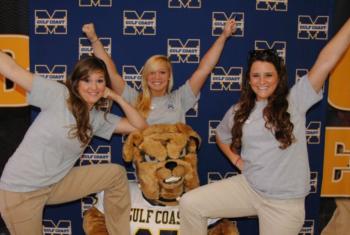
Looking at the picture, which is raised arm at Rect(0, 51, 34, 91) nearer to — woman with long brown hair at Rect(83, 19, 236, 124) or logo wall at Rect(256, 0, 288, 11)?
woman with long brown hair at Rect(83, 19, 236, 124)

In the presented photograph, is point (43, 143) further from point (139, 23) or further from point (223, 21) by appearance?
point (223, 21)

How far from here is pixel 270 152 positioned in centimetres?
230

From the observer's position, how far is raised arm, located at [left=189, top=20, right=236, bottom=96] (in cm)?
285

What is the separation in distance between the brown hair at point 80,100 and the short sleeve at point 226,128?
800 millimetres

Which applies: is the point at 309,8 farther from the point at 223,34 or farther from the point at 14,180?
the point at 14,180

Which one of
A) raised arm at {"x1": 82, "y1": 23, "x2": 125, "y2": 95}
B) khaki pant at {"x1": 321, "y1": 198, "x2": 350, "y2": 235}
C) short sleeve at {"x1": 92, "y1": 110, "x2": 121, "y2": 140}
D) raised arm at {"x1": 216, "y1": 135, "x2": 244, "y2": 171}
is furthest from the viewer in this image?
khaki pant at {"x1": 321, "y1": 198, "x2": 350, "y2": 235}

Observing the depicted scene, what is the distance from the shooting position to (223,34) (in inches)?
113

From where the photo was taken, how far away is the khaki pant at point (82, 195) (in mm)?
2309

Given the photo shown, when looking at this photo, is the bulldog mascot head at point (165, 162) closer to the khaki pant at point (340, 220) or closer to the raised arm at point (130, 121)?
the raised arm at point (130, 121)

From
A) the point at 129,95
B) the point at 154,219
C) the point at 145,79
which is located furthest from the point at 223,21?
the point at 154,219

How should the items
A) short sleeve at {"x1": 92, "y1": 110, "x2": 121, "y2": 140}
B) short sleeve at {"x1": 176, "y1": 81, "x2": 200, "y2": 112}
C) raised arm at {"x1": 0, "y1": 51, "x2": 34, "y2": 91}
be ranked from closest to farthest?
raised arm at {"x1": 0, "y1": 51, "x2": 34, "y2": 91} < short sleeve at {"x1": 92, "y1": 110, "x2": 121, "y2": 140} < short sleeve at {"x1": 176, "y1": 81, "x2": 200, "y2": 112}

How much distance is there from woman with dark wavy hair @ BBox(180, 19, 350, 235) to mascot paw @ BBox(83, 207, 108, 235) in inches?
20.3

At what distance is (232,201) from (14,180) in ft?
3.97

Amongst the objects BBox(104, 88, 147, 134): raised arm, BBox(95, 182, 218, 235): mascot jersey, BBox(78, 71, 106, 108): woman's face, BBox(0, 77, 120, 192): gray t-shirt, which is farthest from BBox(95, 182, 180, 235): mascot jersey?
BBox(78, 71, 106, 108): woman's face
